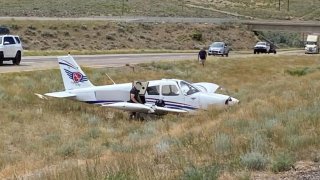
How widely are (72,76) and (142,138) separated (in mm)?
10373

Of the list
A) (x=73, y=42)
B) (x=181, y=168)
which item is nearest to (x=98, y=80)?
(x=181, y=168)

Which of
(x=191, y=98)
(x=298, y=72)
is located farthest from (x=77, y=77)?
(x=298, y=72)

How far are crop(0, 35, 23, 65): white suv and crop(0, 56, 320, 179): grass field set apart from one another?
12.4 feet

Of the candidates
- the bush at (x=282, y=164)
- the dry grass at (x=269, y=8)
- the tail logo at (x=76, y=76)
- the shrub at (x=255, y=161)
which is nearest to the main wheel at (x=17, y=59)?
the tail logo at (x=76, y=76)

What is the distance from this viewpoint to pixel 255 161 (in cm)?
978

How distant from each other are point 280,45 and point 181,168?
106080 mm

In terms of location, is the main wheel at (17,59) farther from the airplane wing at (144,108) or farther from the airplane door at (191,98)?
the airplane door at (191,98)

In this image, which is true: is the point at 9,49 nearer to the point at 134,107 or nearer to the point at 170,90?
the point at 134,107

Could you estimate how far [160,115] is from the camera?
23734 mm

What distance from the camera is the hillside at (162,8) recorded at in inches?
4619

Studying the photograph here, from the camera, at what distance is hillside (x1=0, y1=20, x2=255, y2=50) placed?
7600cm

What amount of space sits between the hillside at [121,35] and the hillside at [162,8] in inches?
933

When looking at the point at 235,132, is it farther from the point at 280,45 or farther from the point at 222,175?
the point at 280,45

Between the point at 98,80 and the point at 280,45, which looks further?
the point at 280,45
